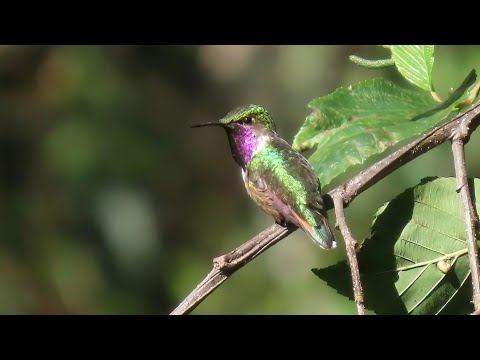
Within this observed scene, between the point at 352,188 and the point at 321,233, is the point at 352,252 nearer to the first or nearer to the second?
the point at 352,188

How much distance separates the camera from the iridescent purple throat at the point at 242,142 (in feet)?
9.70

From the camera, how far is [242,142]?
2.96 m

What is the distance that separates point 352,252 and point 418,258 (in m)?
0.46

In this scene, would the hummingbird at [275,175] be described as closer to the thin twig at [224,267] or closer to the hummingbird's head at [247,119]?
the hummingbird's head at [247,119]

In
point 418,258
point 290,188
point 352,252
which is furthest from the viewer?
point 290,188

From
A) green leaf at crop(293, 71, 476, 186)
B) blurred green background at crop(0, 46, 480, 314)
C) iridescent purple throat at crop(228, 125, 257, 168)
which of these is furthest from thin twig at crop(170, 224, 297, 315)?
blurred green background at crop(0, 46, 480, 314)

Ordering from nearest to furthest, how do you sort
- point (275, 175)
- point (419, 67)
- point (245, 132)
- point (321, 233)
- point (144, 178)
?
point (419, 67)
point (321, 233)
point (275, 175)
point (245, 132)
point (144, 178)

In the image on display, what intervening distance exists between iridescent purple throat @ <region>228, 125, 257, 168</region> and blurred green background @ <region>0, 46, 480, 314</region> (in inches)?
90.1

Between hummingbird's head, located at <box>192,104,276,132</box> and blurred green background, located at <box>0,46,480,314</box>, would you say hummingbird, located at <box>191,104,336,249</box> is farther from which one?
blurred green background, located at <box>0,46,480,314</box>

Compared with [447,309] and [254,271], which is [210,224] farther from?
[447,309]

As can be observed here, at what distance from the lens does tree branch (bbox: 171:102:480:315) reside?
184cm

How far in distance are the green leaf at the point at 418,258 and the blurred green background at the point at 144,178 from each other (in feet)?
10.1

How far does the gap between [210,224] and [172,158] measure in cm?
53

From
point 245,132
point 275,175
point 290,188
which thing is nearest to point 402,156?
point 290,188
